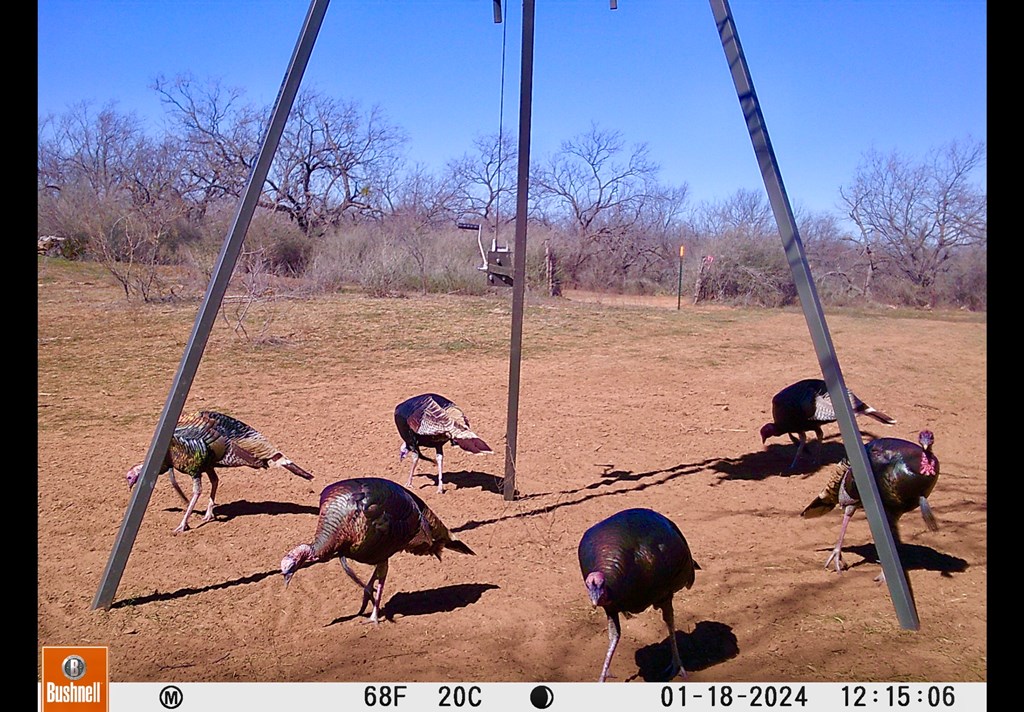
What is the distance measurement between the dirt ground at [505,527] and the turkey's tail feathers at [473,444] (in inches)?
15.7

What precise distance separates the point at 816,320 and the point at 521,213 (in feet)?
6.31

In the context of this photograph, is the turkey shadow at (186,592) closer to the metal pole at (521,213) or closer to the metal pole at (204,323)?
the metal pole at (204,323)

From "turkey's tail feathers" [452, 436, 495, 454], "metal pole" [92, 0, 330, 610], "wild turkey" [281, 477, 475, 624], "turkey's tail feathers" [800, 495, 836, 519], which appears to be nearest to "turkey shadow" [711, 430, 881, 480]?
"turkey's tail feathers" [800, 495, 836, 519]

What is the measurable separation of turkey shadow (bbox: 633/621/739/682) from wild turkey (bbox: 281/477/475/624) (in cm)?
101

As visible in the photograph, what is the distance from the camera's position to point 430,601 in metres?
3.31

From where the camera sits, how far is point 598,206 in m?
25.5

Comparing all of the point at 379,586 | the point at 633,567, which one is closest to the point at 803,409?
the point at 633,567

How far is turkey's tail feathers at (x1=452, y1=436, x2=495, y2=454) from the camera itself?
14.5 ft

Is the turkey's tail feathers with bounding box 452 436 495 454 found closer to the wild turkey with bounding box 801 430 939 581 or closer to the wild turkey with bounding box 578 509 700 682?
the wild turkey with bounding box 578 509 700 682

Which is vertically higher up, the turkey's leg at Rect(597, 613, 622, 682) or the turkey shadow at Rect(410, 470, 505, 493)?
the turkey's leg at Rect(597, 613, 622, 682)

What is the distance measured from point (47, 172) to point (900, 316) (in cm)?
1815

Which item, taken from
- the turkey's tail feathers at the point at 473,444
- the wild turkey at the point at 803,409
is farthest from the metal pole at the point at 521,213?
the wild turkey at the point at 803,409

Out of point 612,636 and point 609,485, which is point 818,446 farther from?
point 612,636

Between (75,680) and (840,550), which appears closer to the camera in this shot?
(75,680)
